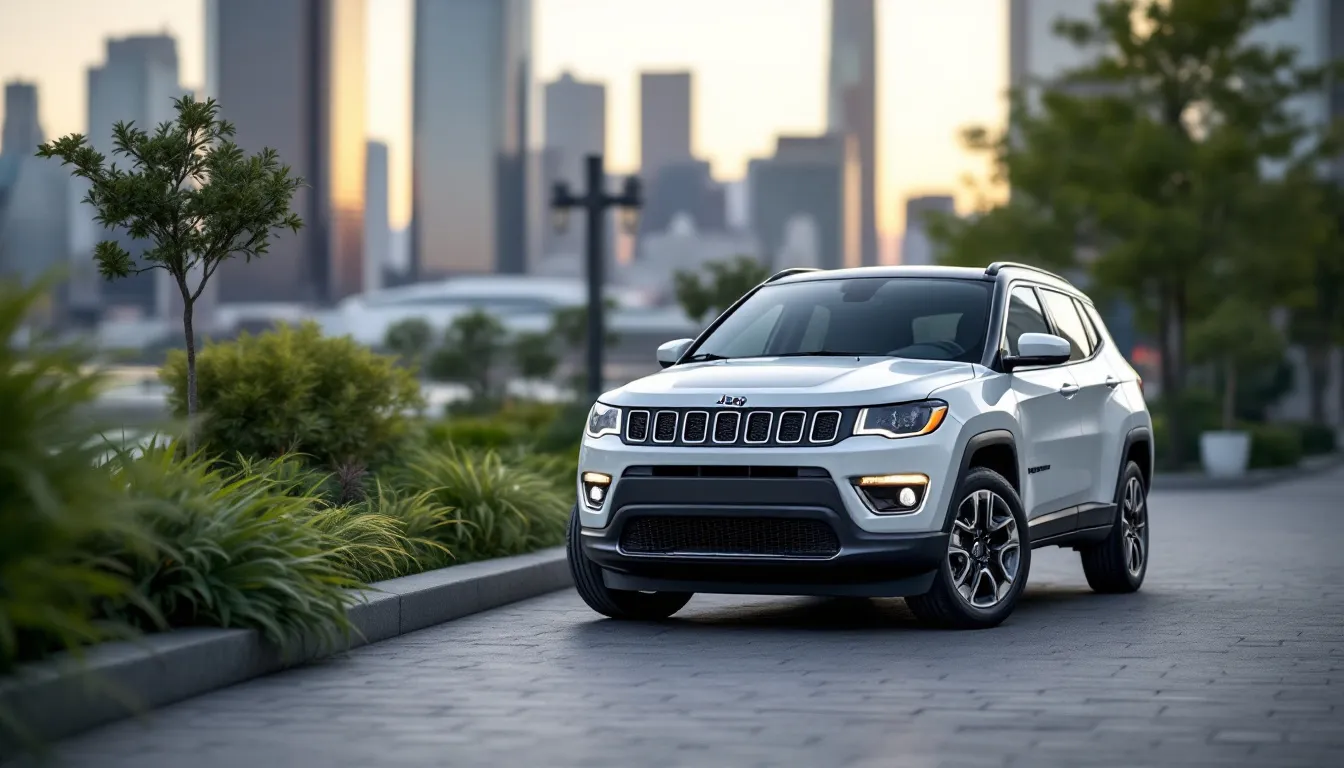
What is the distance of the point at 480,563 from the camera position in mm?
12125

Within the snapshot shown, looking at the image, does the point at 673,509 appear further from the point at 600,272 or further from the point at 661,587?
the point at 600,272

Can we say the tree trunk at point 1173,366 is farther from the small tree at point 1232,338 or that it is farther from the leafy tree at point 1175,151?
the small tree at point 1232,338

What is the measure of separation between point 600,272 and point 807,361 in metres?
17.4

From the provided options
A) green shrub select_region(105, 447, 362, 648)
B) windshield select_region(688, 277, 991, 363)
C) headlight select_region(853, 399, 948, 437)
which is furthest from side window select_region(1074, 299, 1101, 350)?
green shrub select_region(105, 447, 362, 648)

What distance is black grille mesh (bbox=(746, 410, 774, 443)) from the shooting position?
948 cm

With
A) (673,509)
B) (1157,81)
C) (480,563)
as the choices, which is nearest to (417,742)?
(673,509)

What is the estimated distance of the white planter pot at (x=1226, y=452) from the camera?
113ft

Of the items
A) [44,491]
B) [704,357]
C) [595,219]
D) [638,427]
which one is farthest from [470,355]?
[44,491]

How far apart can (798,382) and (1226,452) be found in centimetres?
2621

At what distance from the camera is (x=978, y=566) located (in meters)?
10.0

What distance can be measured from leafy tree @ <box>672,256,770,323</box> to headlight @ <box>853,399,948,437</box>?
38.7 meters

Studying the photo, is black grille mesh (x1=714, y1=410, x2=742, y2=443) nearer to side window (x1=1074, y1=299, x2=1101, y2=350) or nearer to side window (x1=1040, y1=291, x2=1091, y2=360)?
side window (x1=1040, y1=291, x2=1091, y2=360)

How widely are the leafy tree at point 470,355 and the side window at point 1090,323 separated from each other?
7461cm

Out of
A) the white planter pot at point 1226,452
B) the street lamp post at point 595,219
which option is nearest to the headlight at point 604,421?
the street lamp post at point 595,219
